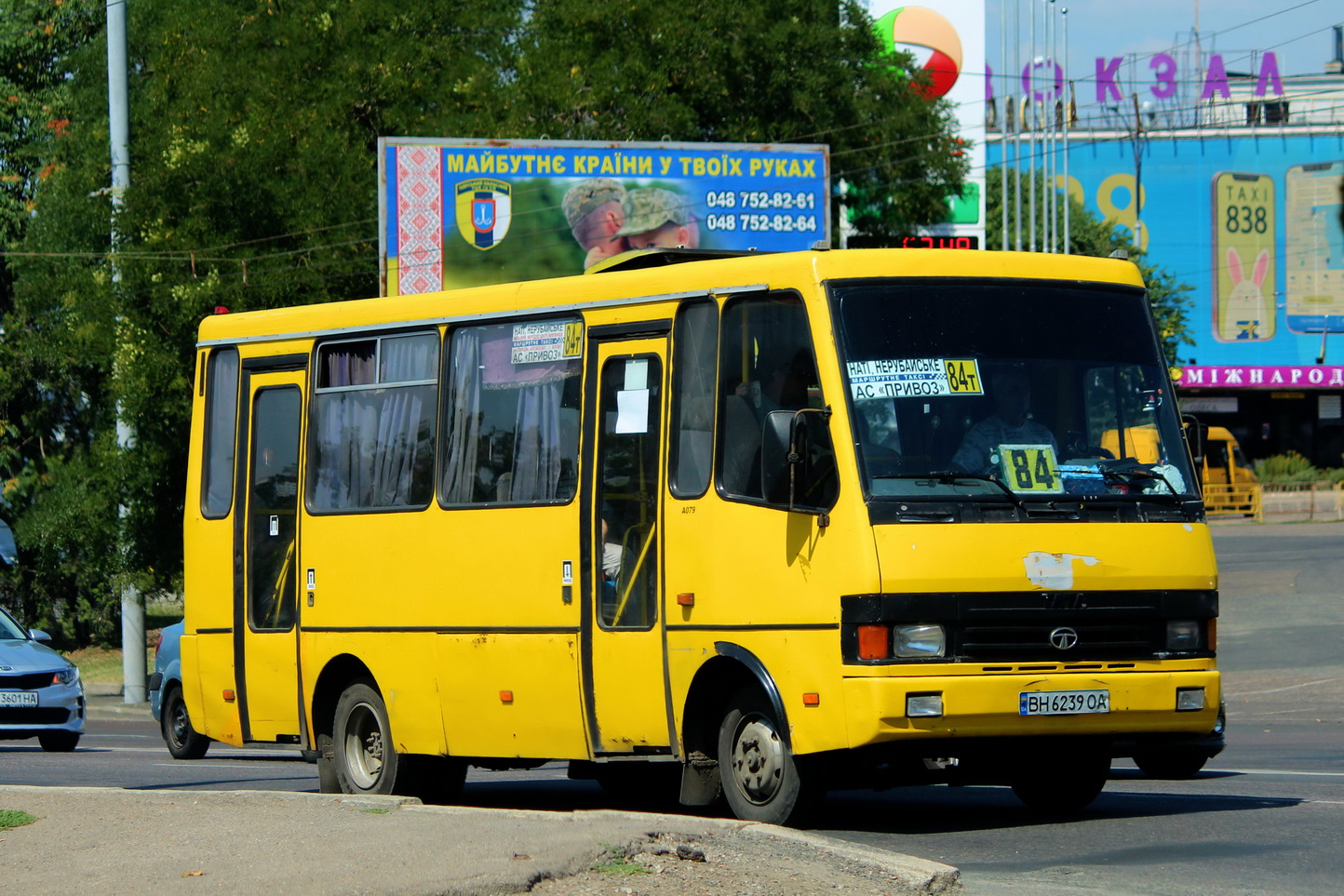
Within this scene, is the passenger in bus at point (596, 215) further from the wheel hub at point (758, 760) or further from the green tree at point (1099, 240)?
the green tree at point (1099, 240)

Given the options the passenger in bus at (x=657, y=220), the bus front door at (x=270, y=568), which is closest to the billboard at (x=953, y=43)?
the passenger in bus at (x=657, y=220)

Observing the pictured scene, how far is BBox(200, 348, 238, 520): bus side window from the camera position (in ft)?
43.1

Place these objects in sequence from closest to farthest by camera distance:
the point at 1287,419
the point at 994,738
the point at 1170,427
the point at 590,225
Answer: the point at 994,738 < the point at 1170,427 < the point at 590,225 < the point at 1287,419

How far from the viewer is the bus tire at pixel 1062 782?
10.4 meters

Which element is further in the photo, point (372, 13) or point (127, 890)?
point (372, 13)

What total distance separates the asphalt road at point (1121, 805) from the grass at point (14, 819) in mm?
3495

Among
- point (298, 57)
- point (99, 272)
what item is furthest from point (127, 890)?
point (298, 57)

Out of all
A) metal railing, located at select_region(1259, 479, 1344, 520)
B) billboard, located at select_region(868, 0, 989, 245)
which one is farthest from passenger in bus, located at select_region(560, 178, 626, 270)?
metal railing, located at select_region(1259, 479, 1344, 520)

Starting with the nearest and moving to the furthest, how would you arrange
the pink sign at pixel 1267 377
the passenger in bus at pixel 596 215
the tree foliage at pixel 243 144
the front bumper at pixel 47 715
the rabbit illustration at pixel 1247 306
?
the front bumper at pixel 47 715 → the tree foliage at pixel 243 144 → the passenger in bus at pixel 596 215 → the pink sign at pixel 1267 377 → the rabbit illustration at pixel 1247 306

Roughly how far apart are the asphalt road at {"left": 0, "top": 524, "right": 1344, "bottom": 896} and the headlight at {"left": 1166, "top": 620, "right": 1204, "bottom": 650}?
2.96ft

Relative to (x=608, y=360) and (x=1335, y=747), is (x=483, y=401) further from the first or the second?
(x=1335, y=747)

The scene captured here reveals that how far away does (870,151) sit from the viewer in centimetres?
3906

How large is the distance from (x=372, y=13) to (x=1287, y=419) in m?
53.3

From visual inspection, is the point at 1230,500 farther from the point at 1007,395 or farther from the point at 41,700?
the point at 1007,395
